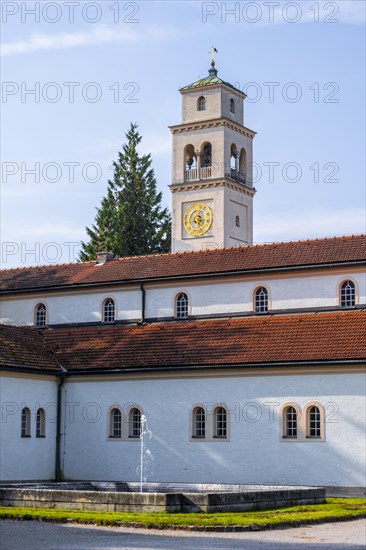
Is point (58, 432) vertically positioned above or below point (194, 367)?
below

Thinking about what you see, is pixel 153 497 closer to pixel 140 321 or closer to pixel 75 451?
pixel 75 451

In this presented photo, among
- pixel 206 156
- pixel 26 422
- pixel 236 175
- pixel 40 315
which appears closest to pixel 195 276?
pixel 40 315

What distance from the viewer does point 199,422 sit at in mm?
41000

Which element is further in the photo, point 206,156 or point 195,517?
point 206,156

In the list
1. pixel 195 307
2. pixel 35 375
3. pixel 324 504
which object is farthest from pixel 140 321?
pixel 324 504

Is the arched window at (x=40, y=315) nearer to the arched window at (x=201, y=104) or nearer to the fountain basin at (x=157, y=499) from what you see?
the fountain basin at (x=157, y=499)

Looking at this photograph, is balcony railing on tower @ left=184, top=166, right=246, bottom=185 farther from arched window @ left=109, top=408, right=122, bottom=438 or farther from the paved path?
the paved path

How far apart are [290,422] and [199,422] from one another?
13.3 ft

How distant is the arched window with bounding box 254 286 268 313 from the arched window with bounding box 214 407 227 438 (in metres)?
5.82

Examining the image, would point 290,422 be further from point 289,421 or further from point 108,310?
point 108,310

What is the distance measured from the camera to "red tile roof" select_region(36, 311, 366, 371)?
39.2m

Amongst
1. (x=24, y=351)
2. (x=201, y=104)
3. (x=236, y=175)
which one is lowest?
(x=24, y=351)

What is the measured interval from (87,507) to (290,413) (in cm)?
1339

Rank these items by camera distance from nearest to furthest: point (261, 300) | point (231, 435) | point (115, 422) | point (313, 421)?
1. point (313, 421)
2. point (231, 435)
3. point (115, 422)
4. point (261, 300)
